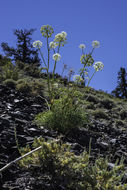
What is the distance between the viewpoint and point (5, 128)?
137 inches

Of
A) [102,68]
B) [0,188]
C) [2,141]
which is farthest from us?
[102,68]

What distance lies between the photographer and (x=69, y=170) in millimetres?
2154

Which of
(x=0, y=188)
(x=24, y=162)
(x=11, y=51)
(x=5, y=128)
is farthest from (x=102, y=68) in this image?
(x=11, y=51)

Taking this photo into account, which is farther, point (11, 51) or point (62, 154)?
point (11, 51)

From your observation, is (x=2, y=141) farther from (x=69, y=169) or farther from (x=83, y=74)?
(x=83, y=74)

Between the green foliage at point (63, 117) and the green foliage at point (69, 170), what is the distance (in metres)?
1.80

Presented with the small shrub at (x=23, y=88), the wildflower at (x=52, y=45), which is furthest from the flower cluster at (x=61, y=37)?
the small shrub at (x=23, y=88)

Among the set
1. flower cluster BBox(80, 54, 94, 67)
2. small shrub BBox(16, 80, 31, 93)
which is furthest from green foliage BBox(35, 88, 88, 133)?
small shrub BBox(16, 80, 31, 93)

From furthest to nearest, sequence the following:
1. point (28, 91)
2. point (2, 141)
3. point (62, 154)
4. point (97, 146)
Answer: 1. point (28, 91)
2. point (97, 146)
3. point (2, 141)
4. point (62, 154)

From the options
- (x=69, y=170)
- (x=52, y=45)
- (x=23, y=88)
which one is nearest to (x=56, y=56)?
(x=52, y=45)

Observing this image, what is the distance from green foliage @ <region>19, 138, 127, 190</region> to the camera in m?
1.98

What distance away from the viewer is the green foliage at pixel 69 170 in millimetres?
1981

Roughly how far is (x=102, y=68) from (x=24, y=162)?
292 centimetres

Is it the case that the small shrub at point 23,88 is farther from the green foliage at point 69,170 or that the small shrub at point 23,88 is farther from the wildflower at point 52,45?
the green foliage at point 69,170
